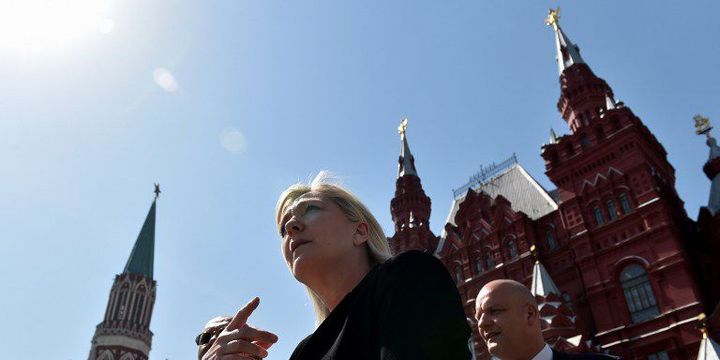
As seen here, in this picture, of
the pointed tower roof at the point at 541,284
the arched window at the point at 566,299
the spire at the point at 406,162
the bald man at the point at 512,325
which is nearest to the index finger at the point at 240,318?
the bald man at the point at 512,325

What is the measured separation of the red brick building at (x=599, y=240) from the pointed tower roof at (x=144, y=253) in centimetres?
3582

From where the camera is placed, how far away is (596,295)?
69.8 feet

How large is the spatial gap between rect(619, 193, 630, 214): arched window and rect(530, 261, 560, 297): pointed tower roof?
164 inches

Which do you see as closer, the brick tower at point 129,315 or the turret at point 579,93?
the turret at point 579,93

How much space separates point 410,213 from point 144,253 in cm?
3745

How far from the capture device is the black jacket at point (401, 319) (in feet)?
4.31

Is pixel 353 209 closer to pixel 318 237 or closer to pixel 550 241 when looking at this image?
pixel 318 237

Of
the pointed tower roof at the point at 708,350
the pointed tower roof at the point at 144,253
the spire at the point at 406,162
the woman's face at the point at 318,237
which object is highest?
the pointed tower roof at the point at 144,253

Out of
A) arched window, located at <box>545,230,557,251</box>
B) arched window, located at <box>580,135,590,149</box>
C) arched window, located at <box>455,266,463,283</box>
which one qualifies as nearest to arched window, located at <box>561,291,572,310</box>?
arched window, located at <box>545,230,557,251</box>

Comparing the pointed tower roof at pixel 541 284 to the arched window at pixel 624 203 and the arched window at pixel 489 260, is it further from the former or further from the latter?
the arched window at pixel 624 203

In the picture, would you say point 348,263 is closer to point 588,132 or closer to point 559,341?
point 559,341

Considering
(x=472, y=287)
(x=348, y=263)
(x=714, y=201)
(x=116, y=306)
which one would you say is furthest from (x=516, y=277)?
(x=116, y=306)

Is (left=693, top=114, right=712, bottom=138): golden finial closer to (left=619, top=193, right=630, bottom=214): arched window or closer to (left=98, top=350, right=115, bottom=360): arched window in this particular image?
(left=619, top=193, right=630, bottom=214): arched window

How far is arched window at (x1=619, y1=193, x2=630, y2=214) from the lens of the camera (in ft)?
72.9
